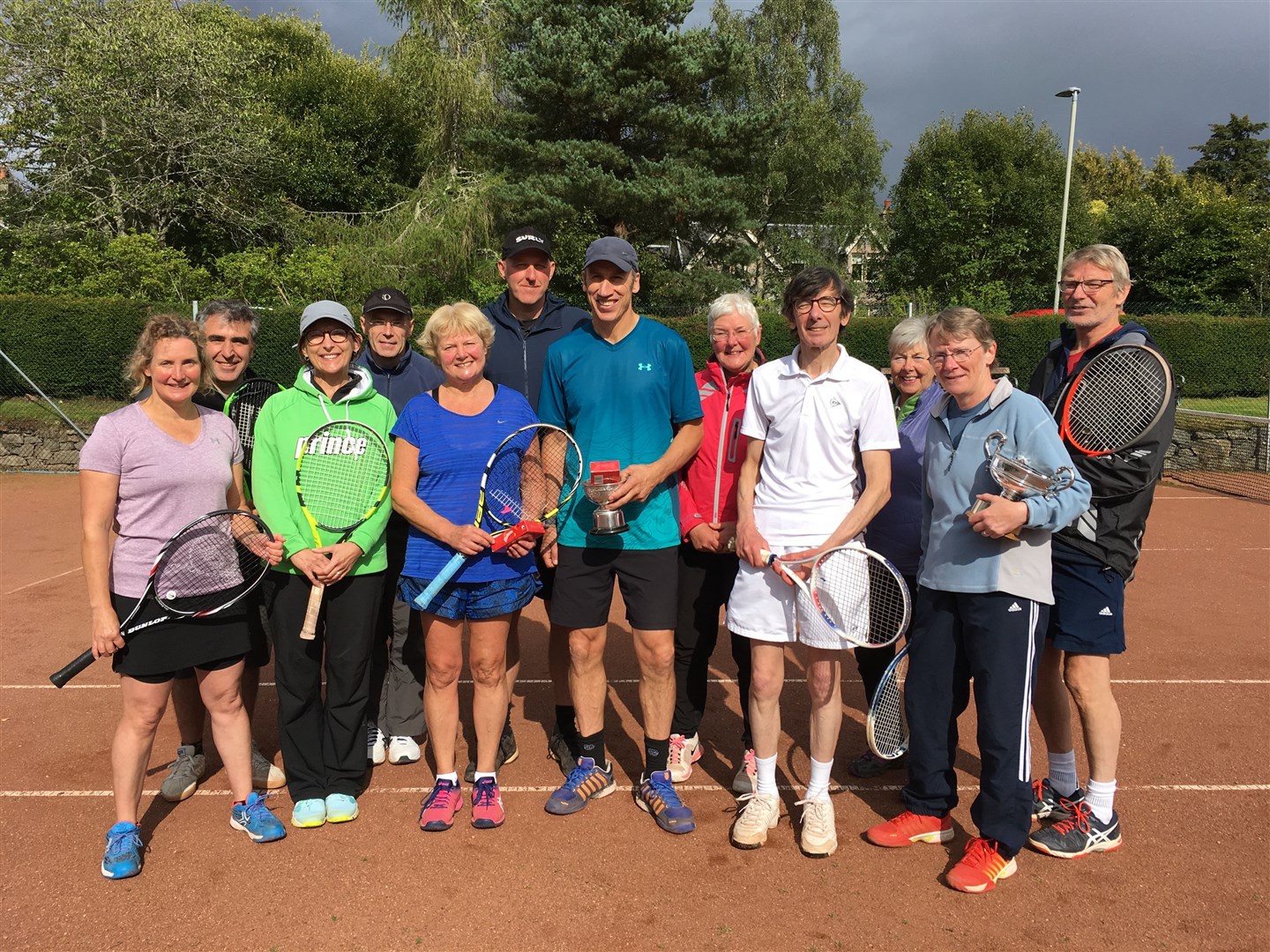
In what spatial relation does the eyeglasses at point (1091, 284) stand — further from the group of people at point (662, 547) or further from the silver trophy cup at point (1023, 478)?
the silver trophy cup at point (1023, 478)

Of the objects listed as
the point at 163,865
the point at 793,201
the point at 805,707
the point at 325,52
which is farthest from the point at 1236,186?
the point at 163,865

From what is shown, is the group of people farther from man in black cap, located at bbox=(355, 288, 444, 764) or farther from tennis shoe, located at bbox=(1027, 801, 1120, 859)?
man in black cap, located at bbox=(355, 288, 444, 764)

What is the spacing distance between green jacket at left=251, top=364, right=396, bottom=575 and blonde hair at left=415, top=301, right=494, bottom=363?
1.49 ft

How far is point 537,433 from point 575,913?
203 cm

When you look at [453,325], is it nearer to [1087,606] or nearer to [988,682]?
[988,682]

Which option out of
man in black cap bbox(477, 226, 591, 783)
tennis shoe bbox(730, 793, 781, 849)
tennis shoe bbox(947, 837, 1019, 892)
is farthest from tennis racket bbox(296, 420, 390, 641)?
tennis shoe bbox(947, 837, 1019, 892)

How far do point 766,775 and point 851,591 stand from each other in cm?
97

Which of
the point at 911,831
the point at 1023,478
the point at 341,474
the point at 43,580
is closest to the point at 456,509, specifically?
the point at 341,474

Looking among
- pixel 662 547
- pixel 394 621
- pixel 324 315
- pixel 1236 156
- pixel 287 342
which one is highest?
pixel 1236 156

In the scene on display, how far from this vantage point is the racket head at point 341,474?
12.5ft

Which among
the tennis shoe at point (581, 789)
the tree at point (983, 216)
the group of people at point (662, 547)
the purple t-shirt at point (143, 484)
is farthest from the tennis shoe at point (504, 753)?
the tree at point (983, 216)

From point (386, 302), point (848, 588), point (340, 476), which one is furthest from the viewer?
point (386, 302)

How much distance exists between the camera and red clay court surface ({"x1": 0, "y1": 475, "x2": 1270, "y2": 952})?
127 inches

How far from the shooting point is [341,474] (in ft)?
12.7
